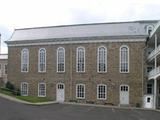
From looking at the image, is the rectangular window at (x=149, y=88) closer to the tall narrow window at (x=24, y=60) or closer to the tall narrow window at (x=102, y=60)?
the tall narrow window at (x=102, y=60)

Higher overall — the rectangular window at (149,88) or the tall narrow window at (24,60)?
the tall narrow window at (24,60)

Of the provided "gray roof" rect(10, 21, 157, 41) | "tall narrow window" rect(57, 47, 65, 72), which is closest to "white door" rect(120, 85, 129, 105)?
"gray roof" rect(10, 21, 157, 41)

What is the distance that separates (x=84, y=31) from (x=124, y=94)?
1106cm

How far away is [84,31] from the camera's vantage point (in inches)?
2066

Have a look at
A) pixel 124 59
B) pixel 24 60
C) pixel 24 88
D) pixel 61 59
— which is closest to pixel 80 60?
pixel 61 59

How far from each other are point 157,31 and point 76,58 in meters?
13.6

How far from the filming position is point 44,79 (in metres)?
52.8

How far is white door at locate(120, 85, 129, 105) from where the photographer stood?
48.0 metres

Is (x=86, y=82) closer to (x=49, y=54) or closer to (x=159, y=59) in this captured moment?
(x=49, y=54)

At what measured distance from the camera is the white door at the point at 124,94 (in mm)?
47969

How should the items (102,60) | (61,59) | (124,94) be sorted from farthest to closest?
1. (61,59)
2. (102,60)
3. (124,94)

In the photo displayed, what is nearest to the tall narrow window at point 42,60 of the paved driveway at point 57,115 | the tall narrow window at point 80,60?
the tall narrow window at point 80,60

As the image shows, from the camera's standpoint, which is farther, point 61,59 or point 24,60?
point 24,60

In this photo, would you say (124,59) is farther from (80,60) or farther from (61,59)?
(61,59)
